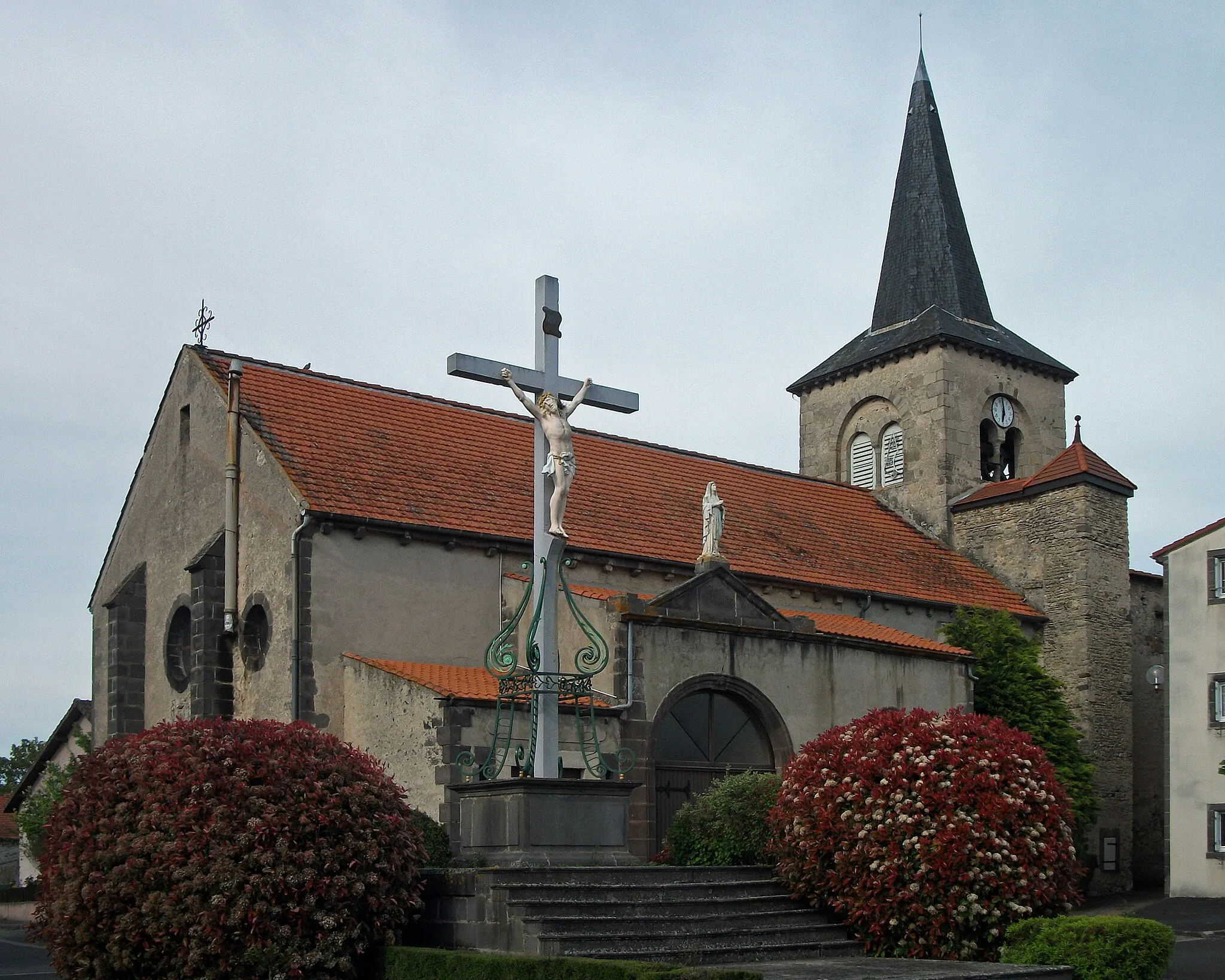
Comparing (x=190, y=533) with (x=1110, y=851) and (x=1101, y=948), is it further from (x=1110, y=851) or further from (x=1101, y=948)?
(x=1110, y=851)

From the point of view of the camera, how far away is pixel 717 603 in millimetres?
23094

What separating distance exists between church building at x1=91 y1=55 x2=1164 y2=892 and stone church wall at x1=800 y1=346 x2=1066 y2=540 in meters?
0.15

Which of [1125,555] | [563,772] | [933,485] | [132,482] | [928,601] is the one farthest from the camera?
[933,485]

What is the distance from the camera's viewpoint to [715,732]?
23344 mm

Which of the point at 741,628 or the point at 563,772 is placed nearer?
the point at 563,772

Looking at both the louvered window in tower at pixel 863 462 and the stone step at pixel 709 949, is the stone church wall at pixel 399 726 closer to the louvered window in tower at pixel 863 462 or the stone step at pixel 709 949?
the stone step at pixel 709 949

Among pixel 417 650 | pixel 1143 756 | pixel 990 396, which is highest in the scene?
pixel 990 396

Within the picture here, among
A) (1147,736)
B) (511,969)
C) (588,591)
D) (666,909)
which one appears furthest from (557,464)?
(1147,736)

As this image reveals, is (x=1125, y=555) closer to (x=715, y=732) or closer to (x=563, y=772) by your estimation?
(x=715, y=732)

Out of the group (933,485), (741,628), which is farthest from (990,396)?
(741,628)

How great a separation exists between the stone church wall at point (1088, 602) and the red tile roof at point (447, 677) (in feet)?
48.6

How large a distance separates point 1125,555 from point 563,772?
18250 mm

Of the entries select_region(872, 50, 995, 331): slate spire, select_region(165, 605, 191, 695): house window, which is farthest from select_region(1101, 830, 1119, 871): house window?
select_region(165, 605, 191, 695): house window

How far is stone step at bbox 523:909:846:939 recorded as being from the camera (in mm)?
13133
